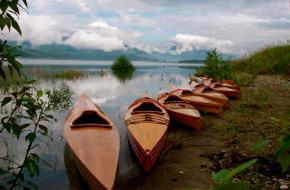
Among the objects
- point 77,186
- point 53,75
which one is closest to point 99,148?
point 77,186

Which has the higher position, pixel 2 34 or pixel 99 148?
pixel 2 34

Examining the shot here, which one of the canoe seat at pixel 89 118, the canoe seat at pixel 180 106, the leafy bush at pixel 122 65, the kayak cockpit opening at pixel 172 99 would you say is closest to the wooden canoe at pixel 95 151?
the canoe seat at pixel 89 118

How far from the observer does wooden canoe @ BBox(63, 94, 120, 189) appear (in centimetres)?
374

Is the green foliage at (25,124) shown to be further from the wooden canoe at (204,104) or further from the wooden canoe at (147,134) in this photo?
the wooden canoe at (204,104)

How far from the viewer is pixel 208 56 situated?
17.1 m

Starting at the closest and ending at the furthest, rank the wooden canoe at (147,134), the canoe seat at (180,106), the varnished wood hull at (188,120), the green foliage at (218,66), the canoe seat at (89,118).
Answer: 1. the wooden canoe at (147,134)
2. the canoe seat at (89,118)
3. the varnished wood hull at (188,120)
4. the canoe seat at (180,106)
5. the green foliage at (218,66)

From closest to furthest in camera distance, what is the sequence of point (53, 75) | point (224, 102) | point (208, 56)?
point (224, 102), point (208, 56), point (53, 75)

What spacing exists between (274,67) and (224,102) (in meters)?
10.7

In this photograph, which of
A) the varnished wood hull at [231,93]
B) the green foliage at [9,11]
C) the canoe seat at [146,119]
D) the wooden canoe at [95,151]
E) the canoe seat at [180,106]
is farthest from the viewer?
the varnished wood hull at [231,93]

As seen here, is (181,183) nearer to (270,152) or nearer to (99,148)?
(99,148)

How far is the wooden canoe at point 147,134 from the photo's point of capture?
14.8 feet

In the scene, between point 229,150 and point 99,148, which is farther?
point 229,150

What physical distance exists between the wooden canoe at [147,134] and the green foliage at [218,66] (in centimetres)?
1100

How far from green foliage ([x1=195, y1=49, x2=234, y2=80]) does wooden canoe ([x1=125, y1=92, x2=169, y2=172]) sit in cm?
1100
